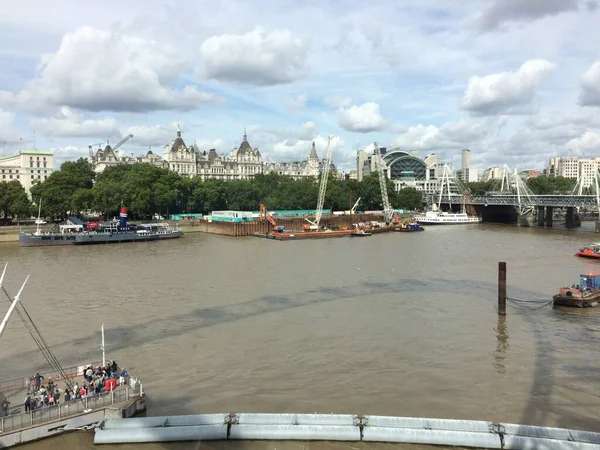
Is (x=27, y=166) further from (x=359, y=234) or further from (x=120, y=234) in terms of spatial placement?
(x=359, y=234)

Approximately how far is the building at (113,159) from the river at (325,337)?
11264 centimetres

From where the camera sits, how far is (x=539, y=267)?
4272 centimetres

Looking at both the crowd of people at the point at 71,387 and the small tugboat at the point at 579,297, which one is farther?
the small tugboat at the point at 579,297

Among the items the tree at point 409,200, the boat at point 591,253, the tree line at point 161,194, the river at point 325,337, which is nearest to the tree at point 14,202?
the tree line at point 161,194

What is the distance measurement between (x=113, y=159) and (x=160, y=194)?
74.3 metres

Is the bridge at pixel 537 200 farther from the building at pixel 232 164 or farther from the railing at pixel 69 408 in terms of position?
the railing at pixel 69 408

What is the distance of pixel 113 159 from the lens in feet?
510

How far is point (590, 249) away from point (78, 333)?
4579 centimetres

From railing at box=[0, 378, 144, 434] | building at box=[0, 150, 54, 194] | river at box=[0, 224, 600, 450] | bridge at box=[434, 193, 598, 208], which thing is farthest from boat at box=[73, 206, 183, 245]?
building at box=[0, 150, 54, 194]

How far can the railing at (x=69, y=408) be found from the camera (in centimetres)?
1334

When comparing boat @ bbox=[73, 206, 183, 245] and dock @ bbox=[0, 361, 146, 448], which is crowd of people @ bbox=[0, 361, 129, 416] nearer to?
dock @ bbox=[0, 361, 146, 448]

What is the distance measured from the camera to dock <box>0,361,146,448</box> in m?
13.3

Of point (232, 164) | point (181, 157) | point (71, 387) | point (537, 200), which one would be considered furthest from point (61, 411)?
point (232, 164)

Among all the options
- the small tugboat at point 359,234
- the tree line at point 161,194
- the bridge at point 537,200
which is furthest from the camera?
the bridge at point 537,200
